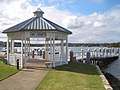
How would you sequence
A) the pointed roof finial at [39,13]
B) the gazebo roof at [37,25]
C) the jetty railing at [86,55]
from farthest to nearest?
the jetty railing at [86,55] < the pointed roof finial at [39,13] < the gazebo roof at [37,25]

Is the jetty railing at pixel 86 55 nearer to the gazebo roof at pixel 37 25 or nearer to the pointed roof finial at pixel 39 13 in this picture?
the pointed roof finial at pixel 39 13

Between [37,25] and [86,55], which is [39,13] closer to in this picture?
[37,25]

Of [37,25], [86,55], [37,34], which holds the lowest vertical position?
[86,55]

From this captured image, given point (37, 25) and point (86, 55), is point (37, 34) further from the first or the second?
point (86, 55)

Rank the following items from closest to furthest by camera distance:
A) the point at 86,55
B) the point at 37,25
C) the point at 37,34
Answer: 1. the point at 37,34
2. the point at 37,25
3. the point at 86,55

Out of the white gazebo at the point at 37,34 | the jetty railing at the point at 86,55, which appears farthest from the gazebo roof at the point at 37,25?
the jetty railing at the point at 86,55

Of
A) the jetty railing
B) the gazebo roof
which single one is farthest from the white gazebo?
the jetty railing

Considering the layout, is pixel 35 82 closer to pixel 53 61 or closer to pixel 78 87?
pixel 78 87

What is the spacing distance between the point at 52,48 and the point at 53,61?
133 cm

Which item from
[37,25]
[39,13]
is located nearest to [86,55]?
[39,13]

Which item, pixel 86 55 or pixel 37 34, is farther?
pixel 86 55

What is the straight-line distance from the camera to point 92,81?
17.9m

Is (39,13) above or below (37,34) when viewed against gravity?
A: above

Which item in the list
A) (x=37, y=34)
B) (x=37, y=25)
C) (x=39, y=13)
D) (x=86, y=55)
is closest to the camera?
(x=37, y=34)
